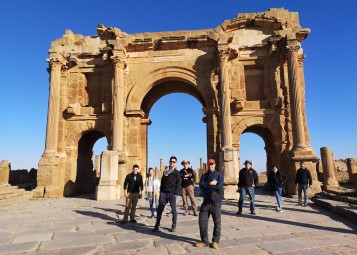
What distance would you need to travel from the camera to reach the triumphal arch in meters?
14.5

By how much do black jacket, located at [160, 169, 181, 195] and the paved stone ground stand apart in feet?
2.75

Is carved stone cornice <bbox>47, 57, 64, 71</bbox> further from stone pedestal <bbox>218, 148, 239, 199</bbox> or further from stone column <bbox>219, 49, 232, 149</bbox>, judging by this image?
stone pedestal <bbox>218, 148, 239, 199</bbox>

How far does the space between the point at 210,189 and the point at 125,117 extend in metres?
11.1

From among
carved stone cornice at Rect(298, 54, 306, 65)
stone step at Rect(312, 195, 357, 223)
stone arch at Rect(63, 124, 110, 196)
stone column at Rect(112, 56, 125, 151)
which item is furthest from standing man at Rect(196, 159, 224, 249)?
carved stone cornice at Rect(298, 54, 306, 65)

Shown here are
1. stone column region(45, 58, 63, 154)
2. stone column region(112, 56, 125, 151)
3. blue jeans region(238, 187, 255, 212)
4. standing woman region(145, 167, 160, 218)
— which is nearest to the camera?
blue jeans region(238, 187, 255, 212)

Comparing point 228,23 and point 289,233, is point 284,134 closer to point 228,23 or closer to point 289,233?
point 228,23

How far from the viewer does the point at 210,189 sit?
17.0 ft

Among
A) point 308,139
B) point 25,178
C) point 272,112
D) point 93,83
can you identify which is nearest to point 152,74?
point 93,83

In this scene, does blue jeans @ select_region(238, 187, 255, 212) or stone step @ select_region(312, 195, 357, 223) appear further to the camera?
blue jeans @ select_region(238, 187, 255, 212)

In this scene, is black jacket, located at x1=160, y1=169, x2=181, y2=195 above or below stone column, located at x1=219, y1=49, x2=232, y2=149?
below

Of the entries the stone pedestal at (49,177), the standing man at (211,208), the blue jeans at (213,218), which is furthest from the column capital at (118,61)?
the blue jeans at (213,218)

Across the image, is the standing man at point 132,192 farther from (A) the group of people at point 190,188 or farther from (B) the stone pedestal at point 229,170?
(B) the stone pedestal at point 229,170

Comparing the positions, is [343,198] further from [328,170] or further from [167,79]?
[167,79]

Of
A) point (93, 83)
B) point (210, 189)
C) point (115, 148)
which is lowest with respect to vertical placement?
point (210, 189)
